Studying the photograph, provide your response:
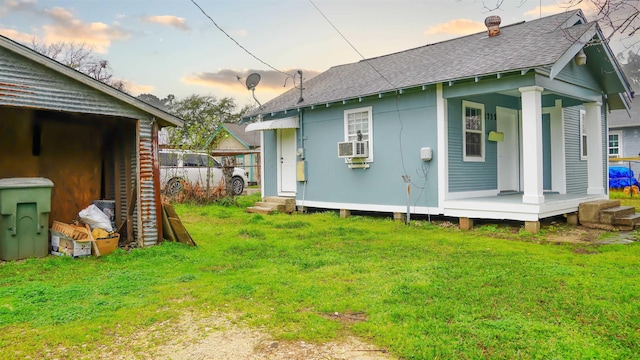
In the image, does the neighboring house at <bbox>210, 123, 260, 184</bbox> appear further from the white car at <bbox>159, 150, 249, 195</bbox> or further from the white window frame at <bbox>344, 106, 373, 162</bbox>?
the white window frame at <bbox>344, 106, 373, 162</bbox>

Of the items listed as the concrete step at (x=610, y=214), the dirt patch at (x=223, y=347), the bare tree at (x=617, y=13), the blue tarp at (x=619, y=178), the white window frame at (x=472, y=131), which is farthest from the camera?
the blue tarp at (x=619, y=178)

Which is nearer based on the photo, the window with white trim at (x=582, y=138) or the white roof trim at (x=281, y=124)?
the white roof trim at (x=281, y=124)

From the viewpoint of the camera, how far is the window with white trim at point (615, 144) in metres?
19.0

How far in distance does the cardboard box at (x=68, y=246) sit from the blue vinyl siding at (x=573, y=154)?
34.9 ft

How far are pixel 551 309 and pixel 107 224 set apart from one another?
18.9ft

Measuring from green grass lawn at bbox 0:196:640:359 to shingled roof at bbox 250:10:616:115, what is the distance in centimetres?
320

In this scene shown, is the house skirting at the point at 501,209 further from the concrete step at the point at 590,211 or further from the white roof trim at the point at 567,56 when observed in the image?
the white roof trim at the point at 567,56

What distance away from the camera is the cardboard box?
5664 millimetres

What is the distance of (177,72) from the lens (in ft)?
49.4

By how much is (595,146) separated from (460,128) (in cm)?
353

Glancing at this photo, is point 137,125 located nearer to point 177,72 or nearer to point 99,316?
point 99,316

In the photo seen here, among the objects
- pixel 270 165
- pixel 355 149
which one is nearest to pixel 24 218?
pixel 355 149

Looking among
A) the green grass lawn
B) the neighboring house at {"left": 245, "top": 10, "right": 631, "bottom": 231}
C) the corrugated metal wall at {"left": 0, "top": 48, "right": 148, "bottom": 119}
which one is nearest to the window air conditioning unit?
the neighboring house at {"left": 245, "top": 10, "right": 631, "bottom": 231}

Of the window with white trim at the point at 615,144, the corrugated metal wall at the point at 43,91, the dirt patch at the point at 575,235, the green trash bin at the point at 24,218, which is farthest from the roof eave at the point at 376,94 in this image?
the window with white trim at the point at 615,144
